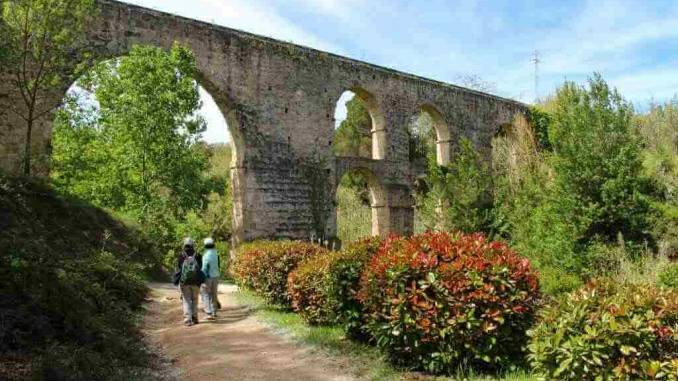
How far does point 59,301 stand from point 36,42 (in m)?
7.94

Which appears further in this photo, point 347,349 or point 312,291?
point 312,291

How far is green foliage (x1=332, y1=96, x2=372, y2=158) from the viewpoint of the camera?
31.9 m

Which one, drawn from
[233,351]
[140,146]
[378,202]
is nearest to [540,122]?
[378,202]

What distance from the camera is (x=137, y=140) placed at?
1167 centimetres

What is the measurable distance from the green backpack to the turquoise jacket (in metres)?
0.41

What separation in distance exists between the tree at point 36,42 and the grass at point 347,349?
6872 mm

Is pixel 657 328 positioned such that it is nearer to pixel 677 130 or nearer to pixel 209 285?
pixel 209 285

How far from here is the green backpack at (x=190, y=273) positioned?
8.00 meters

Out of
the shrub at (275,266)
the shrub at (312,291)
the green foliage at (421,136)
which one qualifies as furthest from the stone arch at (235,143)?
the green foliage at (421,136)

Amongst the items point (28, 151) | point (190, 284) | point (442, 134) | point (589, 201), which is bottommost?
point (190, 284)

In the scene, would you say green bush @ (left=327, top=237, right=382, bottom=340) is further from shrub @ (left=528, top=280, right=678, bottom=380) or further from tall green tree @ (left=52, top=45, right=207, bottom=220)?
tall green tree @ (left=52, top=45, right=207, bottom=220)

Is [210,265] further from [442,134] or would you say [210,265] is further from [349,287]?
[442,134]

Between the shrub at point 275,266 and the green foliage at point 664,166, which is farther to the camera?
the green foliage at point 664,166

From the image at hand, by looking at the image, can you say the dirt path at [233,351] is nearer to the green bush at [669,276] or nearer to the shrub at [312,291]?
the shrub at [312,291]
